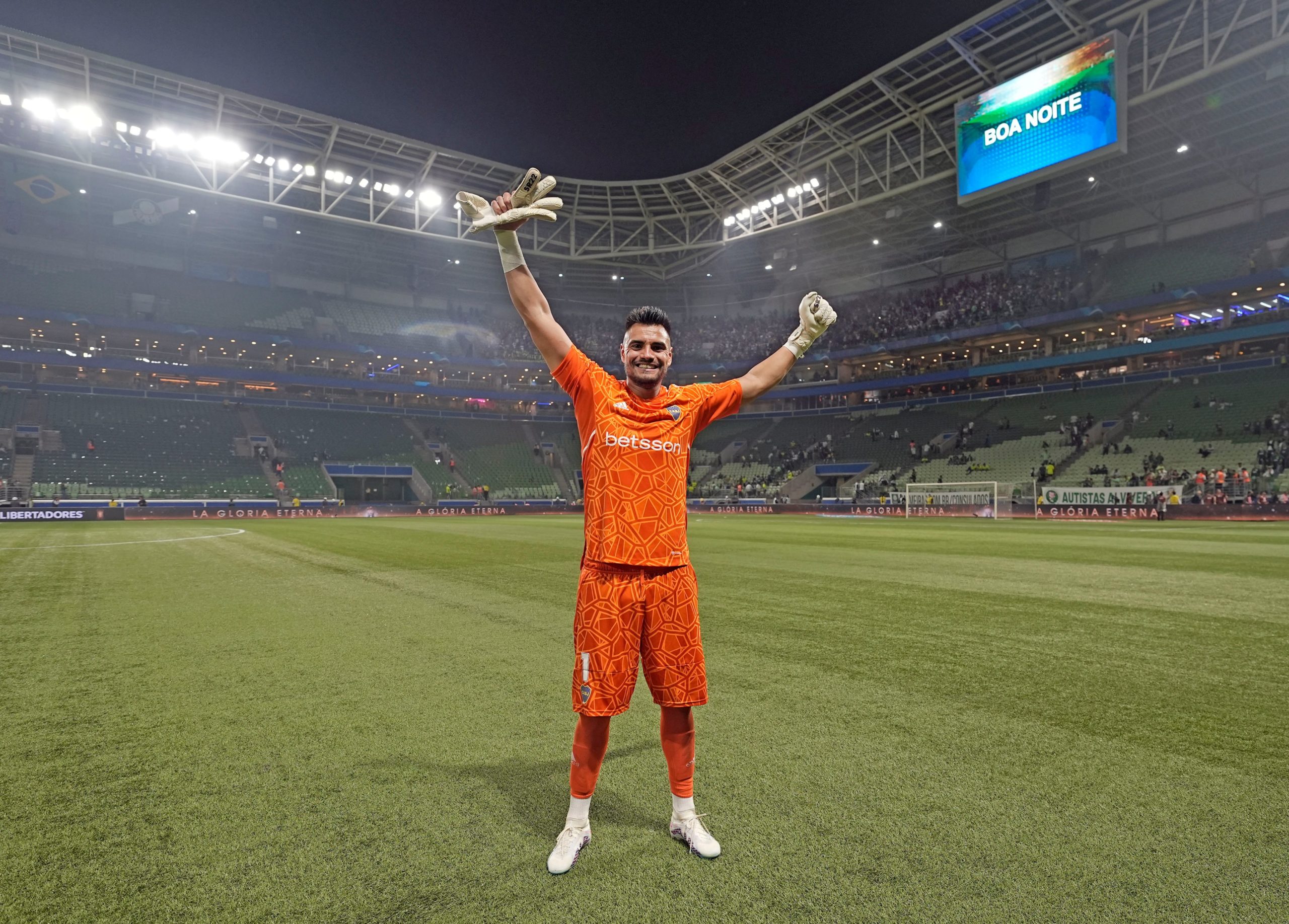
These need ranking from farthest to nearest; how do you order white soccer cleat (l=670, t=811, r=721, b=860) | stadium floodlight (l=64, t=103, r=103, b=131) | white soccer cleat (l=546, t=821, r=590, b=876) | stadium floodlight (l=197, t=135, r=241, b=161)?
stadium floodlight (l=197, t=135, r=241, b=161)
stadium floodlight (l=64, t=103, r=103, b=131)
white soccer cleat (l=670, t=811, r=721, b=860)
white soccer cleat (l=546, t=821, r=590, b=876)

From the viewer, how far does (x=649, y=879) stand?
8.56ft

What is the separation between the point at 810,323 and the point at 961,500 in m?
36.4

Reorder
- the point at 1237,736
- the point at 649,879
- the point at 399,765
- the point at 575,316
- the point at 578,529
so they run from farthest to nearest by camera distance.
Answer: the point at 575,316 < the point at 578,529 < the point at 1237,736 < the point at 399,765 < the point at 649,879

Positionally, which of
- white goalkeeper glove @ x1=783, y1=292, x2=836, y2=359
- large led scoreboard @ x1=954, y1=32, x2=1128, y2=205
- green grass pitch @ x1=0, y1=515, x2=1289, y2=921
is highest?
large led scoreboard @ x1=954, y1=32, x2=1128, y2=205

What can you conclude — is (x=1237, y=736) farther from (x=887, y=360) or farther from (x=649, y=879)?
(x=887, y=360)

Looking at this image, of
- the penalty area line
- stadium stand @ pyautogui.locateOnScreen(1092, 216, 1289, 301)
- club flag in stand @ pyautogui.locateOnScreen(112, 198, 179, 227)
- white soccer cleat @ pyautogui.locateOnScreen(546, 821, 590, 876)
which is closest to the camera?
white soccer cleat @ pyautogui.locateOnScreen(546, 821, 590, 876)

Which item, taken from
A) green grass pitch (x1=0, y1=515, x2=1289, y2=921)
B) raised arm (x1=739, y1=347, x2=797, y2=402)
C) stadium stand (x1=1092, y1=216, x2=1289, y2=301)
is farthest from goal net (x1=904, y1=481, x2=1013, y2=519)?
raised arm (x1=739, y1=347, x2=797, y2=402)

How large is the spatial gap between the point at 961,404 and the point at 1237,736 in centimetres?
5126

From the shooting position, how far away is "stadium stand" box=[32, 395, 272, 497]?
39.6m

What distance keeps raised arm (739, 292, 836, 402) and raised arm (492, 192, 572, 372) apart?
0.97 m

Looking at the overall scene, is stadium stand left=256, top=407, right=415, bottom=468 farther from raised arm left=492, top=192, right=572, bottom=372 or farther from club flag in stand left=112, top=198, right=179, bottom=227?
raised arm left=492, top=192, right=572, bottom=372

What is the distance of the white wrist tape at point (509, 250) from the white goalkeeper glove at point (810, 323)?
1.50 meters

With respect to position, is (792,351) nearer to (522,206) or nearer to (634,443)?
(634,443)

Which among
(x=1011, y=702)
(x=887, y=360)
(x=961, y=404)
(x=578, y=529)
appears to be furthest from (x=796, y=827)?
(x=887, y=360)
